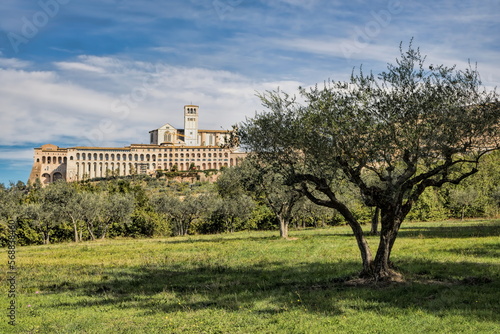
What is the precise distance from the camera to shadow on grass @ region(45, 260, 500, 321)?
39.7 ft

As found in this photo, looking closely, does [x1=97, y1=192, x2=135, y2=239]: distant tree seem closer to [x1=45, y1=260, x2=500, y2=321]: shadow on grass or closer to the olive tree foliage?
[x1=45, y1=260, x2=500, y2=321]: shadow on grass

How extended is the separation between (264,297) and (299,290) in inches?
56.5

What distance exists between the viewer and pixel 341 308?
39.0ft

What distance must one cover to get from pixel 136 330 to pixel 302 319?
4.03 metres

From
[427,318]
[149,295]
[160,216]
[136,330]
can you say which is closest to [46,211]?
[160,216]

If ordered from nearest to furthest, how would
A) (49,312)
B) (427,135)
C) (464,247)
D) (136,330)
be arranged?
(136,330) → (49,312) → (427,135) → (464,247)

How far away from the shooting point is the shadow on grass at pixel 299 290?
12.1 m

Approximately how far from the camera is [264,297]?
44.9 ft

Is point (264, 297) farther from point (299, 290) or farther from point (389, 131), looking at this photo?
point (389, 131)

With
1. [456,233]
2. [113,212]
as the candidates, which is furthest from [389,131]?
[113,212]

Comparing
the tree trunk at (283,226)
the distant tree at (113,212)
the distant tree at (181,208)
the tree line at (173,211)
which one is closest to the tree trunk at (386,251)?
the tree trunk at (283,226)

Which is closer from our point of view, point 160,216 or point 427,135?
point 427,135

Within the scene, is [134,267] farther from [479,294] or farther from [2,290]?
[479,294]

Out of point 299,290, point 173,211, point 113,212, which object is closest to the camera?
point 299,290
